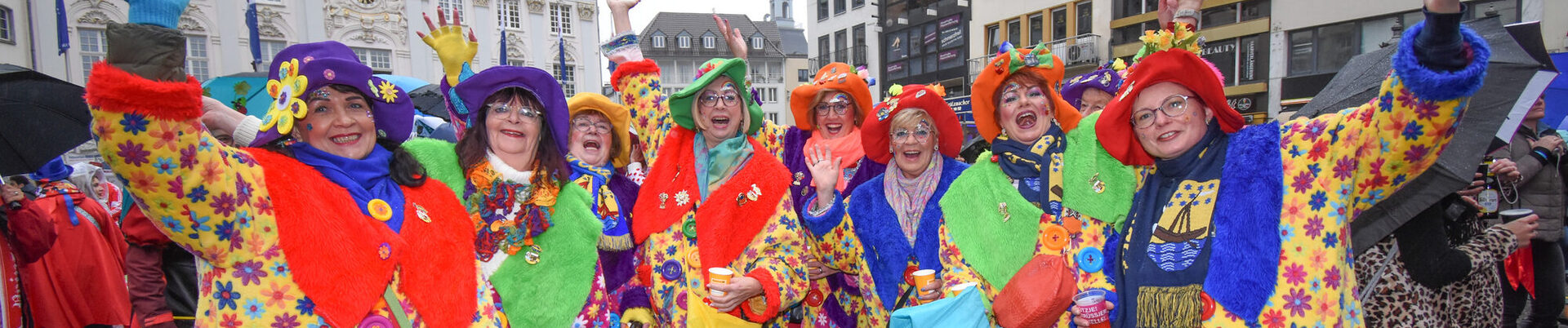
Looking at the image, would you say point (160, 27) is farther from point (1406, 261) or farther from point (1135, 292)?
point (1406, 261)

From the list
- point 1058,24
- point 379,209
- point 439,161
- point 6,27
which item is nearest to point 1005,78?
point 439,161

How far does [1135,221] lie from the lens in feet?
7.96

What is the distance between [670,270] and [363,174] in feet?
4.18

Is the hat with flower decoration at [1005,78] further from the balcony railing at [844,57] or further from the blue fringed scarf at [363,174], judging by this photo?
the balcony railing at [844,57]

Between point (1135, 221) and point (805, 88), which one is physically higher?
point (805, 88)

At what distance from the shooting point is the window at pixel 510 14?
29562 millimetres

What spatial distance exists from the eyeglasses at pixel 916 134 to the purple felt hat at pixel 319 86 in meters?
1.90

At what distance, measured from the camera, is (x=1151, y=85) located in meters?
2.39

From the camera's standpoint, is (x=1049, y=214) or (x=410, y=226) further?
(x=1049, y=214)

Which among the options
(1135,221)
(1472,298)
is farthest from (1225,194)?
(1472,298)

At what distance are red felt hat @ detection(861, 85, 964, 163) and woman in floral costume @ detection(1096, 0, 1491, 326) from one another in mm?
924

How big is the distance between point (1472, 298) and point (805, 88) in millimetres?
3420

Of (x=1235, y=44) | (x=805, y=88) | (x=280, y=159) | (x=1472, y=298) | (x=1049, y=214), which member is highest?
(x=1235, y=44)

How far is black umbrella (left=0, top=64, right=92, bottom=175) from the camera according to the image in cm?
329
